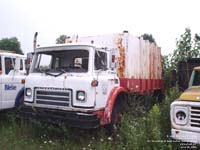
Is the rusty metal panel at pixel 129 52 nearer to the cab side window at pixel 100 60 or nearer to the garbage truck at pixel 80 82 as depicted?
the garbage truck at pixel 80 82

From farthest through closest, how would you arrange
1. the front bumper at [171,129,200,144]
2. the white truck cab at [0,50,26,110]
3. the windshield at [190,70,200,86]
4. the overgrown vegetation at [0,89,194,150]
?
the white truck cab at [0,50,26,110] < the windshield at [190,70,200,86] < the overgrown vegetation at [0,89,194,150] < the front bumper at [171,129,200,144]

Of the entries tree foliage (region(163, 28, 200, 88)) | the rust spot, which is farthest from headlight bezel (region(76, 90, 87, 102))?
tree foliage (region(163, 28, 200, 88))

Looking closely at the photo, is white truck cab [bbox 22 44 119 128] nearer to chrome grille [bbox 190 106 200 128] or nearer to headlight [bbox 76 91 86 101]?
headlight [bbox 76 91 86 101]

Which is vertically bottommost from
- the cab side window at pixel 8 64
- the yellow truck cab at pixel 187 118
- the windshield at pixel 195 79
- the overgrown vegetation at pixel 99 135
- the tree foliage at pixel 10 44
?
the overgrown vegetation at pixel 99 135

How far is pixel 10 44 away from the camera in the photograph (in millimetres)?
32500

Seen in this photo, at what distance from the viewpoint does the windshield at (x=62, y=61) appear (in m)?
7.05

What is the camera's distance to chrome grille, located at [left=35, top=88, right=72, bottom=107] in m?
6.60

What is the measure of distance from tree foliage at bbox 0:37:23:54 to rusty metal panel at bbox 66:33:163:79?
76.4 feet

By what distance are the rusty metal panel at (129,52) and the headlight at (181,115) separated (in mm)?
3209

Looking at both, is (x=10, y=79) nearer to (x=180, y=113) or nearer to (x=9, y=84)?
(x=9, y=84)

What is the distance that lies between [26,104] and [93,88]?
1.90m

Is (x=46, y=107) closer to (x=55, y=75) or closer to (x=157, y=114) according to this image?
(x=55, y=75)

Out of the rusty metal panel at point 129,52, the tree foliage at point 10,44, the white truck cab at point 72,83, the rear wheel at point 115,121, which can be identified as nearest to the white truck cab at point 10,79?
the white truck cab at point 72,83

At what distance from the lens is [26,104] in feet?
23.8
